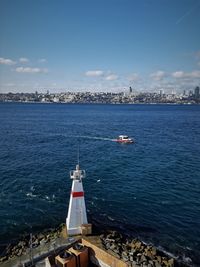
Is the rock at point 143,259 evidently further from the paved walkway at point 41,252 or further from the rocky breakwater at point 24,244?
the rocky breakwater at point 24,244

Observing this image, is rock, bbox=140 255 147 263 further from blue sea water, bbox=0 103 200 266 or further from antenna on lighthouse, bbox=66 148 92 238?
blue sea water, bbox=0 103 200 266

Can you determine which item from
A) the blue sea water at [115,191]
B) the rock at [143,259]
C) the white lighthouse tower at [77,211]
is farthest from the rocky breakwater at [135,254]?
the blue sea water at [115,191]

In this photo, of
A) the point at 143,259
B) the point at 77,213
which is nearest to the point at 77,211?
the point at 77,213

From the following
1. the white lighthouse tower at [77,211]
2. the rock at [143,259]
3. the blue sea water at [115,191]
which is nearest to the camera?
the rock at [143,259]

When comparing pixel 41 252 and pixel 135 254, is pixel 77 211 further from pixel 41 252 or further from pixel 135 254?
pixel 135 254

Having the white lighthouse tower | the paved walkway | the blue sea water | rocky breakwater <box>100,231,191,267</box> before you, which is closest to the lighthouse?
the white lighthouse tower
